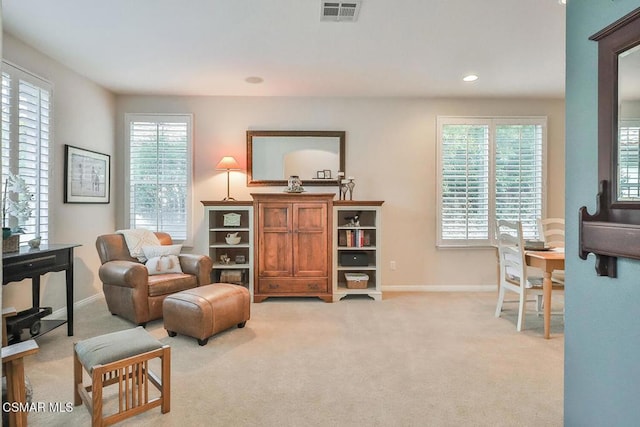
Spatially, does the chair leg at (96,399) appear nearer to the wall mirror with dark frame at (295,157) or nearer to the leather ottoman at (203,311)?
the leather ottoman at (203,311)

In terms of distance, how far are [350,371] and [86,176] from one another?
3.74 m

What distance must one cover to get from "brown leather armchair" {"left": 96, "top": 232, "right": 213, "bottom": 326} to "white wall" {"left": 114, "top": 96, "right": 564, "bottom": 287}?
3.51 feet

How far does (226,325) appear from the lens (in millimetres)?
3182

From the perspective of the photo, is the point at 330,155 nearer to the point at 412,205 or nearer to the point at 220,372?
the point at 412,205

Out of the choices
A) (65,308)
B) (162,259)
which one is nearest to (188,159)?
(162,259)

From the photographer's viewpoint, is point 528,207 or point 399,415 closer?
point 399,415

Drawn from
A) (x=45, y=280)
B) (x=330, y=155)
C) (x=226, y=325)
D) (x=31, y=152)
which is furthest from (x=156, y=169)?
(x=226, y=325)

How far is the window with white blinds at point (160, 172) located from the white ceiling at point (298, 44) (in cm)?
51

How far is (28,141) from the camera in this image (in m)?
3.36

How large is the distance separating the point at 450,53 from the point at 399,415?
3199mm

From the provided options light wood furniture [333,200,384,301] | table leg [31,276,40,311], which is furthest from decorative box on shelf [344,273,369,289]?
table leg [31,276,40,311]

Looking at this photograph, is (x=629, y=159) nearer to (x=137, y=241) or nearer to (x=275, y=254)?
(x=275, y=254)

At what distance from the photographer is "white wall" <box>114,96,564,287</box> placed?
4887 millimetres

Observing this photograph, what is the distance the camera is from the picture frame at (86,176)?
3.86m
